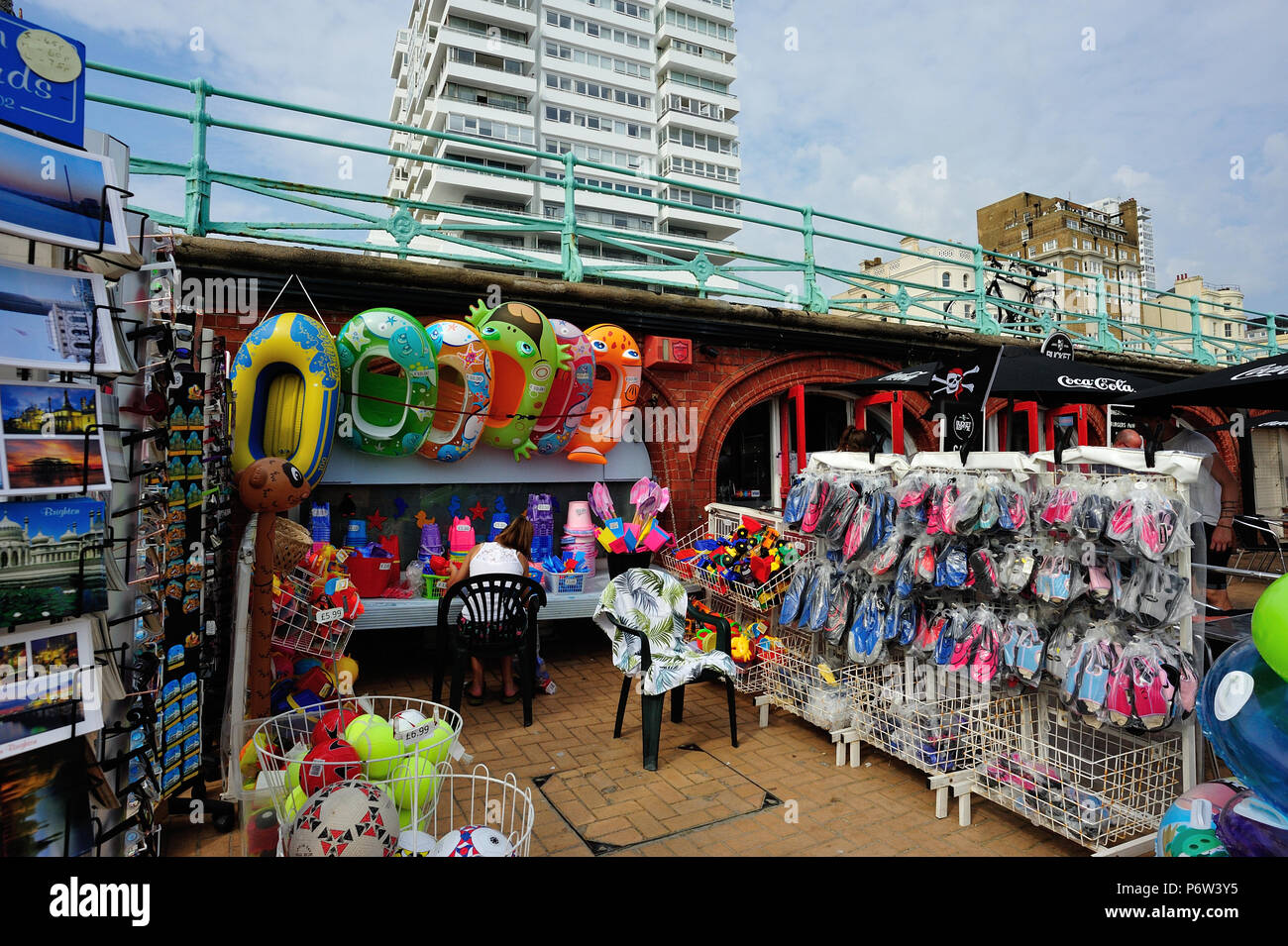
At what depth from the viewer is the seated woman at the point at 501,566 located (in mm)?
4902

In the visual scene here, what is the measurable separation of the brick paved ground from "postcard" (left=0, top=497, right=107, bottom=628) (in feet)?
6.26

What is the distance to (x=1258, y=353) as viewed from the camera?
15.3 metres

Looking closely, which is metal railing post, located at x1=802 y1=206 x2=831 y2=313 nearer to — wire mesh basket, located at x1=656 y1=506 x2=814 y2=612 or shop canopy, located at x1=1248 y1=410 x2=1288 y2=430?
wire mesh basket, located at x1=656 y1=506 x2=814 y2=612

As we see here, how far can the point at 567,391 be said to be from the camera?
20.1ft

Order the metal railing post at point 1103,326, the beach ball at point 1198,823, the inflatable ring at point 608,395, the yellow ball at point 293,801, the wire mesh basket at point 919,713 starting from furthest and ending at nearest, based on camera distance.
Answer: the metal railing post at point 1103,326, the inflatable ring at point 608,395, the wire mesh basket at point 919,713, the yellow ball at point 293,801, the beach ball at point 1198,823

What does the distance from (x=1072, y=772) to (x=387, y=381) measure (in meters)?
5.11

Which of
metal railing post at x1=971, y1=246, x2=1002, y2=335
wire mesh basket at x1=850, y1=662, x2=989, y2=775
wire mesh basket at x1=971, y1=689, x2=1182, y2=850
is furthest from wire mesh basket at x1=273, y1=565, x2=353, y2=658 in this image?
metal railing post at x1=971, y1=246, x2=1002, y2=335

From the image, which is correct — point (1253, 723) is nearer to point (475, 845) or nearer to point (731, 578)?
point (475, 845)

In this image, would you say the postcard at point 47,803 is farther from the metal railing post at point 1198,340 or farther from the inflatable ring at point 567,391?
the metal railing post at point 1198,340

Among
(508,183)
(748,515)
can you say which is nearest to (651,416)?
(748,515)

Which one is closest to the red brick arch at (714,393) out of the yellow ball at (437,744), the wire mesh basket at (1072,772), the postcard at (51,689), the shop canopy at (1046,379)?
the shop canopy at (1046,379)

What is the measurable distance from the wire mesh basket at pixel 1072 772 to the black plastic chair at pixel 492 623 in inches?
111

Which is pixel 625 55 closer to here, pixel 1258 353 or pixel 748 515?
pixel 1258 353

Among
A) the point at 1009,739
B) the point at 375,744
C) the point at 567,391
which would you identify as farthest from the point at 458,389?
the point at 1009,739
